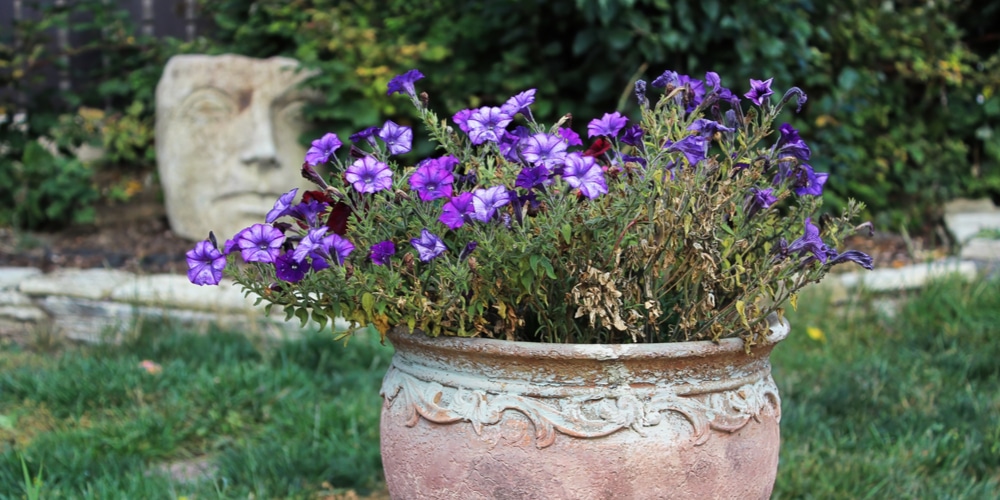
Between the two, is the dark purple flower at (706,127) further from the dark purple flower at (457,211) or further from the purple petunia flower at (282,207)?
the purple petunia flower at (282,207)

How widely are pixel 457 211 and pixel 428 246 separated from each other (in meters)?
0.08

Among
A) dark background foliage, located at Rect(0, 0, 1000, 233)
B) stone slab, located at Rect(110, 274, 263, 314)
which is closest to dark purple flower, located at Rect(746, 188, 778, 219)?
dark background foliage, located at Rect(0, 0, 1000, 233)

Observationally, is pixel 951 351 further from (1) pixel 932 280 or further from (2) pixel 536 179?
(2) pixel 536 179

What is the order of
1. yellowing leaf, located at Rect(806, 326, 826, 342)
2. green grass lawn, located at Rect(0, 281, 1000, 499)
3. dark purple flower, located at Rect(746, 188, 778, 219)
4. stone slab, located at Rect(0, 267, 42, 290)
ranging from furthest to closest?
stone slab, located at Rect(0, 267, 42, 290) → yellowing leaf, located at Rect(806, 326, 826, 342) → green grass lawn, located at Rect(0, 281, 1000, 499) → dark purple flower, located at Rect(746, 188, 778, 219)

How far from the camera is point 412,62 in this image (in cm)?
463

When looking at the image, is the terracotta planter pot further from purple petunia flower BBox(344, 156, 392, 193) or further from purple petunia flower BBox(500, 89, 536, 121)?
purple petunia flower BBox(500, 89, 536, 121)

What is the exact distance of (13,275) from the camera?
4379 millimetres

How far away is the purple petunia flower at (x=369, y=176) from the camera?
1615 mm

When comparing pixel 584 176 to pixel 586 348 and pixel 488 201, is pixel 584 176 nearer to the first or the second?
pixel 488 201

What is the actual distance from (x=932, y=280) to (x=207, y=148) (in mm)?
3510

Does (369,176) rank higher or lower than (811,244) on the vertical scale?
higher

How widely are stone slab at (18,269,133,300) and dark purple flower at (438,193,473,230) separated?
3107 millimetres

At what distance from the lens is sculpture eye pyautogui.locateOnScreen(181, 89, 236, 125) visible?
474 cm

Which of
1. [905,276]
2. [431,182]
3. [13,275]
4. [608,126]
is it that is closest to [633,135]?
[608,126]
